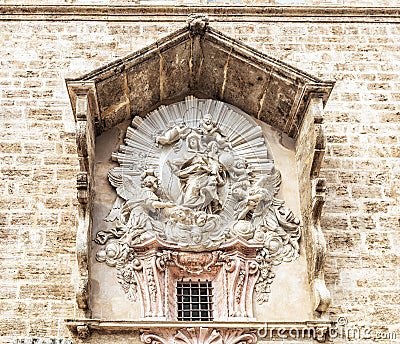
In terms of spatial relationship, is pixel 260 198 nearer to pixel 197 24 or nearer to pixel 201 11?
pixel 197 24

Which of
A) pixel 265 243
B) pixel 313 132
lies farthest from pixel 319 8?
pixel 265 243

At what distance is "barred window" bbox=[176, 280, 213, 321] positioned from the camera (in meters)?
8.42

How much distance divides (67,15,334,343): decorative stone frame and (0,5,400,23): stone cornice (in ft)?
3.10

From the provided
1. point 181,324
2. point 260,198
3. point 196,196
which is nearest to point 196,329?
point 181,324

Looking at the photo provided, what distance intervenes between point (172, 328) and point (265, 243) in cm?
121

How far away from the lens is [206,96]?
31.4 ft

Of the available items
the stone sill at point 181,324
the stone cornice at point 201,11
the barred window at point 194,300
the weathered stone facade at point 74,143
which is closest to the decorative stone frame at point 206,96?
the stone sill at point 181,324

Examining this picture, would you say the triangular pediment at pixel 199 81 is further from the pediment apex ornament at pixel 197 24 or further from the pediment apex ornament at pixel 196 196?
the pediment apex ornament at pixel 196 196

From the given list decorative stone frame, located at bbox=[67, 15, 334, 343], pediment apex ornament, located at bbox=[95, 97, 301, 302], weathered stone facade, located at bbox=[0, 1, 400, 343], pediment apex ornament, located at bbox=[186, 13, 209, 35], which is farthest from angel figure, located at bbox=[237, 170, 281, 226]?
pediment apex ornament, located at bbox=[186, 13, 209, 35]

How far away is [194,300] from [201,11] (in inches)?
126

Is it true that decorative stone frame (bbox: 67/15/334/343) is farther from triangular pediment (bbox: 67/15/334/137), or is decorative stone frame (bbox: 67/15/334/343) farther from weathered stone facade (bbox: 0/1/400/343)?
weathered stone facade (bbox: 0/1/400/343)

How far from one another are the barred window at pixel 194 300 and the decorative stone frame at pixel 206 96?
12cm

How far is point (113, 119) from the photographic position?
361 inches

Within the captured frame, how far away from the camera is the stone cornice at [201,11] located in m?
9.92
